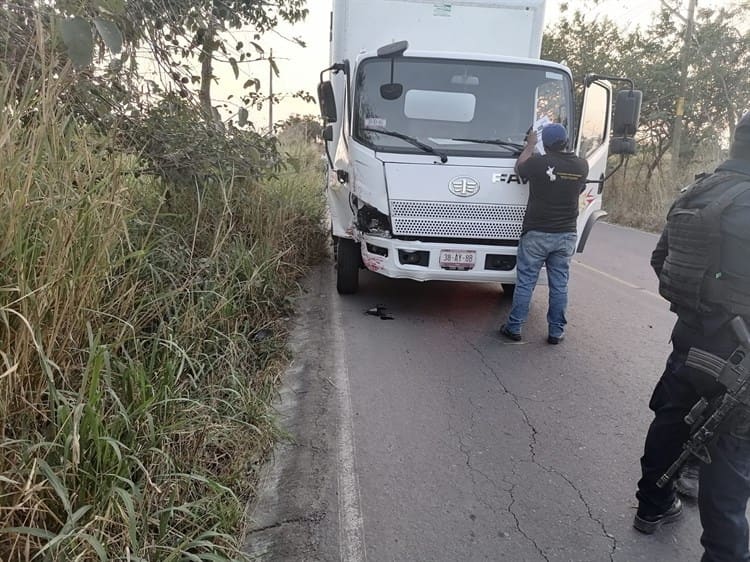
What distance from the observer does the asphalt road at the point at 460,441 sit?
2.57m

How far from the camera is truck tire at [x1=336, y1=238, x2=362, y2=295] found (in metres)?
6.13

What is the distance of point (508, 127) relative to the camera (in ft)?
18.6

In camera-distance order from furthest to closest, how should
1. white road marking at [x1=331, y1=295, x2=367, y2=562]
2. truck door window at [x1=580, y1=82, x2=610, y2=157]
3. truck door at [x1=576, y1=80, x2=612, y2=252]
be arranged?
truck door window at [x1=580, y1=82, x2=610, y2=157] → truck door at [x1=576, y1=80, x2=612, y2=252] → white road marking at [x1=331, y1=295, x2=367, y2=562]

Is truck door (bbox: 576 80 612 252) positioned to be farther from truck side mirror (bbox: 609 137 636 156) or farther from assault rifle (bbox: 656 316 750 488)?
assault rifle (bbox: 656 316 750 488)

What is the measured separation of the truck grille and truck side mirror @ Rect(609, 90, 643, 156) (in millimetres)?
1135

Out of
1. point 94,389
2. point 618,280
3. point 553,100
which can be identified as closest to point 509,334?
point 553,100

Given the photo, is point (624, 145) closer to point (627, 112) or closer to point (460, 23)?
point (627, 112)

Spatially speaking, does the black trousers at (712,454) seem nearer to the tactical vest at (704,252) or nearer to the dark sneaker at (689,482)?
the tactical vest at (704,252)

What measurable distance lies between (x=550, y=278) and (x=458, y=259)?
849 millimetres

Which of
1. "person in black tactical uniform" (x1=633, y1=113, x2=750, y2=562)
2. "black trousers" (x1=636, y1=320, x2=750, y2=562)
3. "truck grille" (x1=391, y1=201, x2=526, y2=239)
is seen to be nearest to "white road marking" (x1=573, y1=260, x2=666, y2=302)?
"truck grille" (x1=391, y1=201, x2=526, y2=239)

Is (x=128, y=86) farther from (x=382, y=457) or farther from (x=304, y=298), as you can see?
(x=304, y=298)

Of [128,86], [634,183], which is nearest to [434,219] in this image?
[128,86]

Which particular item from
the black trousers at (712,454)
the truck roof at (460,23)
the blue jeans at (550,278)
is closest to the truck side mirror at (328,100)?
the truck roof at (460,23)

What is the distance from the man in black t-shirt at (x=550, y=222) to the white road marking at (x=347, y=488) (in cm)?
193
